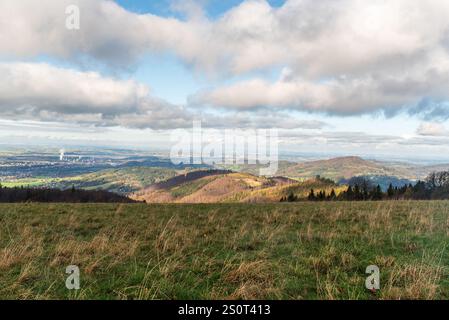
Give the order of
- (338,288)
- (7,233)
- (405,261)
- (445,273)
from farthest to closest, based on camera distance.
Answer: (7,233), (405,261), (445,273), (338,288)

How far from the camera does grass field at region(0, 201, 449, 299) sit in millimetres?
4402

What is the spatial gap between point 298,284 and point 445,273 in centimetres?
300

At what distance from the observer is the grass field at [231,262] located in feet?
14.4

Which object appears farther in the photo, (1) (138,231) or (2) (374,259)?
(1) (138,231)

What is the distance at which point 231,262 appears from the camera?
5875 millimetres

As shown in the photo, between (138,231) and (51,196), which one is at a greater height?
(138,231)
